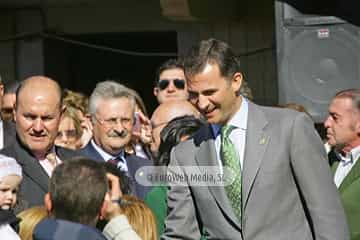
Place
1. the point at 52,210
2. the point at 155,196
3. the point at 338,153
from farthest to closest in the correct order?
the point at 338,153, the point at 155,196, the point at 52,210

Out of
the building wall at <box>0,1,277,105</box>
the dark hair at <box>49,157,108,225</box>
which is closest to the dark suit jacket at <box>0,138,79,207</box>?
the dark hair at <box>49,157,108,225</box>

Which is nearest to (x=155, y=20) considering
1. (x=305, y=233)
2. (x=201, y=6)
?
(x=201, y=6)

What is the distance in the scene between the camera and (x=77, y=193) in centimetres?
361

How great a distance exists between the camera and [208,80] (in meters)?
4.41

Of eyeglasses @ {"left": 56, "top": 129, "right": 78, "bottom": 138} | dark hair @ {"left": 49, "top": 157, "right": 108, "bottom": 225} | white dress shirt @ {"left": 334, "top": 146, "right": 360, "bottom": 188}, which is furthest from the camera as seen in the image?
eyeglasses @ {"left": 56, "top": 129, "right": 78, "bottom": 138}

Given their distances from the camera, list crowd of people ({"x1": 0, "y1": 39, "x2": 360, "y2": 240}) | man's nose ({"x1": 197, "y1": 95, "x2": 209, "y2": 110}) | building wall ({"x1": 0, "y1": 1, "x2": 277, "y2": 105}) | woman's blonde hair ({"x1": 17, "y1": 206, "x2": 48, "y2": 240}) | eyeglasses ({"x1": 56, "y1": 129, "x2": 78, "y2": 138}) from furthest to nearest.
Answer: building wall ({"x1": 0, "y1": 1, "x2": 277, "y2": 105}) → eyeglasses ({"x1": 56, "y1": 129, "x2": 78, "y2": 138}) → man's nose ({"x1": 197, "y1": 95, "x2": 209, "y2": 110}) → woman's blonde hair ({"x1": 17, "y1": 206, "x2": 48, "y2": 240}) → crowd of people ({"x1": 0, "y1": 39, "x2": 360, "y2": 240})

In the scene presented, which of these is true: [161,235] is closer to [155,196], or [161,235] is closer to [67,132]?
[155,196]

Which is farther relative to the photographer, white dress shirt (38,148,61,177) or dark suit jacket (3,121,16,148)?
dark suit jacket (3,121,16,148)

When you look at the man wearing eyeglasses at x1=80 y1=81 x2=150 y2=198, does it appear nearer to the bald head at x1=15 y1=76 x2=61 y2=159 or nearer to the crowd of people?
the crowd of people

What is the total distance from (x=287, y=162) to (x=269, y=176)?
9 cm

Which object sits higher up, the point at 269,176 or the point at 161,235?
the point at 269,176

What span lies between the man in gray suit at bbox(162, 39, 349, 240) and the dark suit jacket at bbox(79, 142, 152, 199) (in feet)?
2.62

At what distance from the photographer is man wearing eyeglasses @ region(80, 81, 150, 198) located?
18.1 feet

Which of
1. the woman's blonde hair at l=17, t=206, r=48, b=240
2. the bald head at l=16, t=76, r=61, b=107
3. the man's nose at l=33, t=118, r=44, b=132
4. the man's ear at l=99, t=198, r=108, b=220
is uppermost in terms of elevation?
the bald head at l=16, t=76, r=61, b=107
